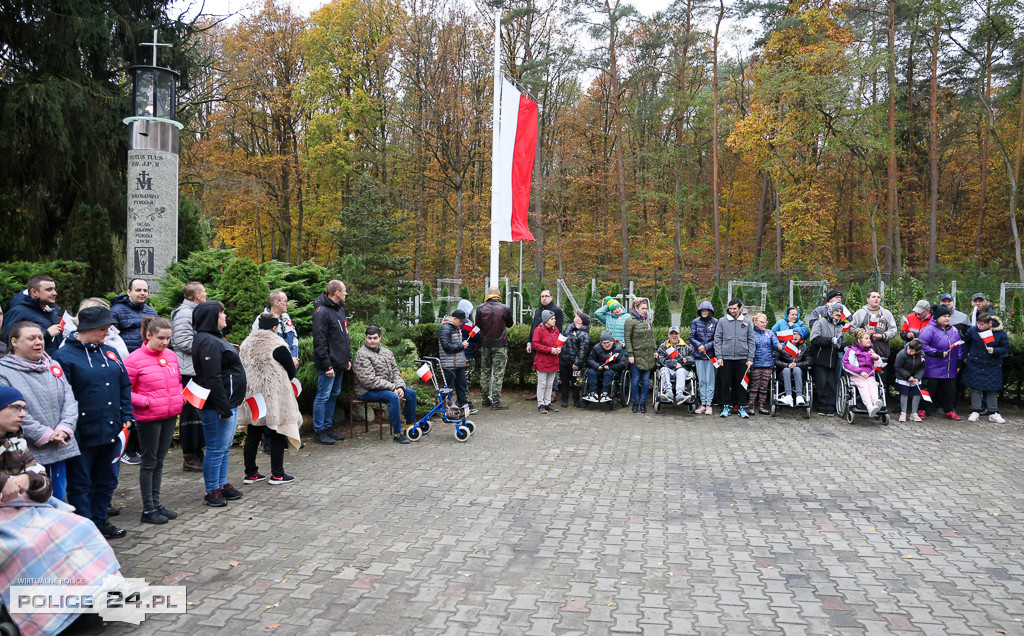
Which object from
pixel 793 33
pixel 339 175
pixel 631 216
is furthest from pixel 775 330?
pixel 631 216

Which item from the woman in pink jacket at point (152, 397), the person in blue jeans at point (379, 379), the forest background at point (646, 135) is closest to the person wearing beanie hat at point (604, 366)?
the person in blue jeans at point (379, 379)

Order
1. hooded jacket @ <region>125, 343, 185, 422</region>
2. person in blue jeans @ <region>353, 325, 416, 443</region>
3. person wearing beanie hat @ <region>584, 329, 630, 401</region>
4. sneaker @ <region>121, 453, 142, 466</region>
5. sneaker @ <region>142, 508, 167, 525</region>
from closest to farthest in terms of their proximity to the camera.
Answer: hooded jacket @ <region>125, 343, 185, 422</region> < sneaker @ <region>142, 508, 167, 525</region> < sneaker @ <region>121, 453, 142, 466</region> < person in blue jeans @ <region>353, 325, 416, 443</region> < person wearing beanie hat @ <region>584, 329, 630, 401</region>

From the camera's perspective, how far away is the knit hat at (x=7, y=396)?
Answer: 366 centimetres

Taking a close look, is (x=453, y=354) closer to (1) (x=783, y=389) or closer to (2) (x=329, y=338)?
(2) (x=329, y=338)

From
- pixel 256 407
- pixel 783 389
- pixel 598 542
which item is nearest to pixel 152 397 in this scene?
pixel 256 407

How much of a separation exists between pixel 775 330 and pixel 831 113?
20072mm

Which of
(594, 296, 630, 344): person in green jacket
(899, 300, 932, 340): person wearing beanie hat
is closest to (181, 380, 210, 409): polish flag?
(594, 296, 630, 344): person in green jacket

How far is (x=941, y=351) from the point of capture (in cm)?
1023

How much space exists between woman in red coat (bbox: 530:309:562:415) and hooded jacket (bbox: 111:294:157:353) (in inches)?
227

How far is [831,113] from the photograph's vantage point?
26891mm

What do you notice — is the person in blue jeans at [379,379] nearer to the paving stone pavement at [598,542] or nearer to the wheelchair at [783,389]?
the paving stone pavement at [598,542]

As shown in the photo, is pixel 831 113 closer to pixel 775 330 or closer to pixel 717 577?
pixel 775 330

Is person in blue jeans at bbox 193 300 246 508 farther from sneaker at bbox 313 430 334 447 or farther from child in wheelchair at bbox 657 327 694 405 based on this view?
child in wheelchair at bbox 657 327 694 405

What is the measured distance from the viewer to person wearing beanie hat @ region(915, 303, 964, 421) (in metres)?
10.2
